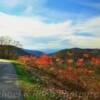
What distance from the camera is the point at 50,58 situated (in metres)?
41.4

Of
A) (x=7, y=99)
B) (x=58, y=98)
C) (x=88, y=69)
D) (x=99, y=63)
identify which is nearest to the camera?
(x=7, y=99)

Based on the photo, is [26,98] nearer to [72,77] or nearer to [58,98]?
[58,98]

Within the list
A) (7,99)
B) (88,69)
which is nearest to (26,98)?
(7,99)

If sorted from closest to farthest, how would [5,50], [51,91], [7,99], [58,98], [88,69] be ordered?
[7,99] < [58,98] < [51,91] < [88,69] < [5,50]

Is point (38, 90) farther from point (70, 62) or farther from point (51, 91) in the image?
point (70, 62)

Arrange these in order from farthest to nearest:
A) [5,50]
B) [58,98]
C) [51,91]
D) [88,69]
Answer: [5,50], [88,69], [51,91], [58,98]

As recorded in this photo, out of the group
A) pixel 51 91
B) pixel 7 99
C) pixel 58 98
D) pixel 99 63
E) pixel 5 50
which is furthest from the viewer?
pixel 5 50

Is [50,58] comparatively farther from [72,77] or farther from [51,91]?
[51,91]

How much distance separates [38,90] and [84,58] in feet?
75.6

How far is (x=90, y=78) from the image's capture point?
33375 mm

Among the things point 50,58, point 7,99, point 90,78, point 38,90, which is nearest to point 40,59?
point 50,58

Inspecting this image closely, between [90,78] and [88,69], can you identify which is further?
[88,69]

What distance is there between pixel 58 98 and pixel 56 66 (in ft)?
70.7

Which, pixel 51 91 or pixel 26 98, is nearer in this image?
pixel 26 98
